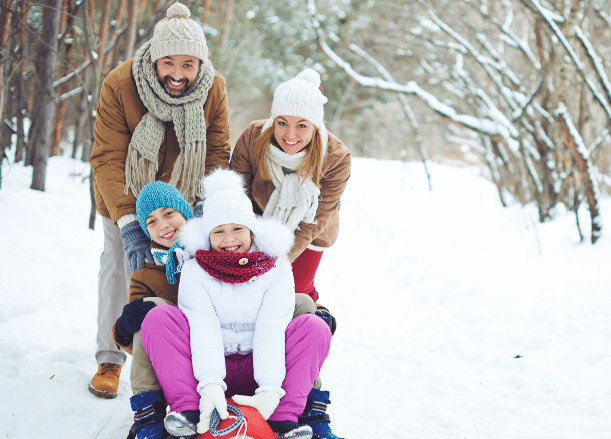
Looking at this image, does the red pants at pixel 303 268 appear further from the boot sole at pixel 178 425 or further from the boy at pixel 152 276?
the boot sole at pixel 178 425

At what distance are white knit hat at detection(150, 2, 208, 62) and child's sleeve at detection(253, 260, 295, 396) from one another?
1037mm

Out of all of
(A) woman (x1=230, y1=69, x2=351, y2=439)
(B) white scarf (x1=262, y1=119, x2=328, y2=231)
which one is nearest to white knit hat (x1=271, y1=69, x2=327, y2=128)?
(A) woman (x1=230, y1=69, x2=351, y2=439)

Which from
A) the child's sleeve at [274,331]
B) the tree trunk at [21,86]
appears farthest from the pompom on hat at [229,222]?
the tree trunk at [21,86]

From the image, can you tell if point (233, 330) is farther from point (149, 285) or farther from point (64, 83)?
point (64, 83)

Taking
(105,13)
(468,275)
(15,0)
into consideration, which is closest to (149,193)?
(15,0)

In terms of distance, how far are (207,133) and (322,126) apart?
1.96ft

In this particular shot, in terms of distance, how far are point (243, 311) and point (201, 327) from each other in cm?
18

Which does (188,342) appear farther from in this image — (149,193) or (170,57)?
(170,57)

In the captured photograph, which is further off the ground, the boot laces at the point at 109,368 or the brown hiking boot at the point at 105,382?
the boot laces at the point at 109,368

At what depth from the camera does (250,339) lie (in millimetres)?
2027

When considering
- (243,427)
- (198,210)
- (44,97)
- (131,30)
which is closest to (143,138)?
(198,210)

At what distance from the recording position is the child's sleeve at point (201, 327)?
71.0 inches

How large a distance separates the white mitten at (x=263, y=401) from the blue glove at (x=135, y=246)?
2.67 ft

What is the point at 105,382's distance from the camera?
7.89 ft
